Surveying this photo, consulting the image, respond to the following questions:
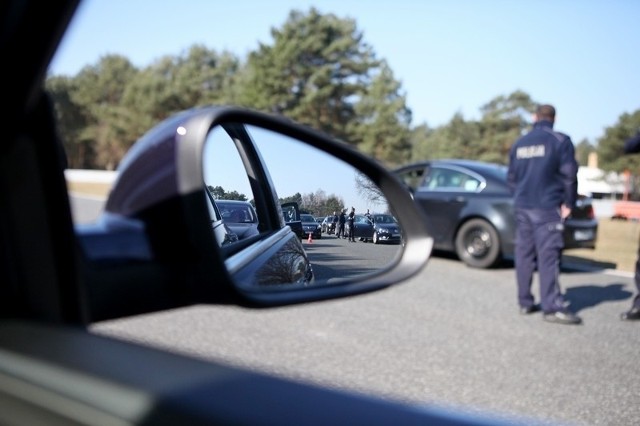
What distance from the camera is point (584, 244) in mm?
8977

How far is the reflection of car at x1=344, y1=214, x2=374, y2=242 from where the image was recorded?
1585 millimetres

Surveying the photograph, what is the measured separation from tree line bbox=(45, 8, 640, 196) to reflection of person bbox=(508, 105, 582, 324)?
3.84 metres

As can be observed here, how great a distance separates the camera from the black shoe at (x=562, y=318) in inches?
224

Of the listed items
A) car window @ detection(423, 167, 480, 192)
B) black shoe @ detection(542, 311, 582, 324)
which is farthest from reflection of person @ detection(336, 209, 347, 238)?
car window @ detection(423, 167, 480, 192)

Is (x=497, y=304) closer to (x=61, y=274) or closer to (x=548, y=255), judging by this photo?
(x=548, y=255)

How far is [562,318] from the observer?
18.8ft

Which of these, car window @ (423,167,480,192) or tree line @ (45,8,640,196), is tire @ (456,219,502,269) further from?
tree line @ (45,8,640,196)

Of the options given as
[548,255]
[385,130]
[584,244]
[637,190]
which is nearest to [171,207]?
[548,255]

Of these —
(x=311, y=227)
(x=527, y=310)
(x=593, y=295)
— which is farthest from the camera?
(x=593, y=295)

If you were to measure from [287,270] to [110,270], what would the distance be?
45cm

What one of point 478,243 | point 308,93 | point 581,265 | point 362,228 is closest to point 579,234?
point 581,265

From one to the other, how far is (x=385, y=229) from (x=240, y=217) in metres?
0.42

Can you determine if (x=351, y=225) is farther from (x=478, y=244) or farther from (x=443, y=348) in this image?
(x=478, y=244)

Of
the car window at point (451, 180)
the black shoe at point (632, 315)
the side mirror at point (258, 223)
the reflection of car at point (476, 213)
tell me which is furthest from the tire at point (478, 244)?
the side mirror at point (258, 223)
